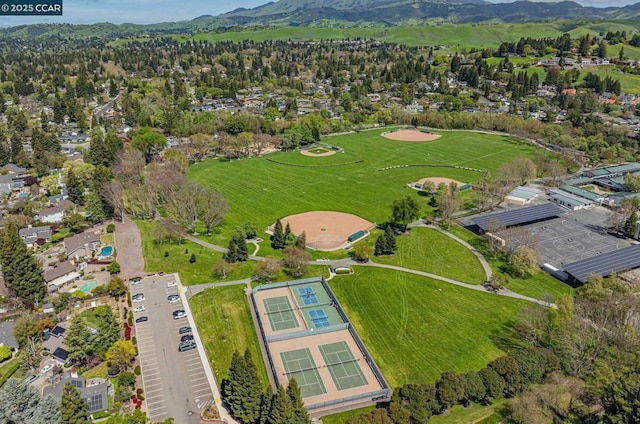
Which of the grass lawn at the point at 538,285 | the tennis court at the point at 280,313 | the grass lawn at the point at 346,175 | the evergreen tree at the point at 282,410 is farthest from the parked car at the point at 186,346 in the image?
the grass lawn at the point at 538,285

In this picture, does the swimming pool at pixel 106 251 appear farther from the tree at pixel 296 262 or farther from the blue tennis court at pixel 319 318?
the blue tennis court at pixel 319 318

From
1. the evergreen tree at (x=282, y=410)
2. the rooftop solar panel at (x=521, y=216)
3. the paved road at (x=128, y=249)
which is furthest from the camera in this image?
the rooftop solar panel at (x=521, y=216)

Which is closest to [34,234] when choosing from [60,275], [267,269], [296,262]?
[60,275]

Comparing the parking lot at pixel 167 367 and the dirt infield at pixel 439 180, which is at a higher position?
the dirt infield at pixel 439 180

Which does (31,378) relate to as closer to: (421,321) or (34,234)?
(34,234)

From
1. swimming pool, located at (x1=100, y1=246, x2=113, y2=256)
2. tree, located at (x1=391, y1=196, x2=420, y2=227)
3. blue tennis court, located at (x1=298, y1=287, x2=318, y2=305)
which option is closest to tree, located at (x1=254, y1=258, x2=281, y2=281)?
blue tennis court, located at (x1=298, y1=287, x2=318, y2=305)

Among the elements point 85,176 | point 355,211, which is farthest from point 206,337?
point 85,176
